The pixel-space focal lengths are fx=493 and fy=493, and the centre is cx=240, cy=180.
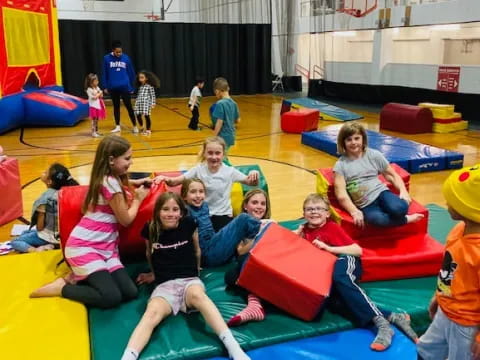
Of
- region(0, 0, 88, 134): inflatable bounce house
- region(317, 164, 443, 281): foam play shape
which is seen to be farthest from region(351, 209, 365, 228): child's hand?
region(0, 0, 88, 134): inflatable bounce house

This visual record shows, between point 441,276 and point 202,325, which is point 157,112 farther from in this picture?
point 441,276

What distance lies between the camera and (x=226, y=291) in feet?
10.7

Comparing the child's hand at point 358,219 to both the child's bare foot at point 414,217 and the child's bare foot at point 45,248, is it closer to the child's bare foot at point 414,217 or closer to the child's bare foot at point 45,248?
the child's bare foot at point 414,217

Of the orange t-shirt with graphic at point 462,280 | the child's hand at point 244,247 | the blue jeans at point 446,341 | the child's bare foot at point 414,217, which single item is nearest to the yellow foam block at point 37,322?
the child's hand at point 244,247

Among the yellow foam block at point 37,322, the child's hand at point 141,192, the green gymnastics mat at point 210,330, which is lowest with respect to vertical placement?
the green gymnastics mat at point 210,330

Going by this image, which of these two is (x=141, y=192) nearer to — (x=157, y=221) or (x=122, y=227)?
(x=122, y=227)

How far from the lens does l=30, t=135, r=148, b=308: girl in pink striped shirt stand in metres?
3.12

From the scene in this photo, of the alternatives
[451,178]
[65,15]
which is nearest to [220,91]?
[451,178]

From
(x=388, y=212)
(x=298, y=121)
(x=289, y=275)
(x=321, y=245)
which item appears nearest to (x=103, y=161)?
(x=289, y=275)

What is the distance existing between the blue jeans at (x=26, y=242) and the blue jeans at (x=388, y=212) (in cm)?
265

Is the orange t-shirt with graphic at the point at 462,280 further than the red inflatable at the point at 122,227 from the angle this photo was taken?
No

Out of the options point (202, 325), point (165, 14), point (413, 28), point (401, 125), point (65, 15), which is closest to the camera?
point (202, 325)

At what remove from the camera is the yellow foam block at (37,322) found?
2617mm

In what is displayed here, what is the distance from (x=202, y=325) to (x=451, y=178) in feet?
5.34
